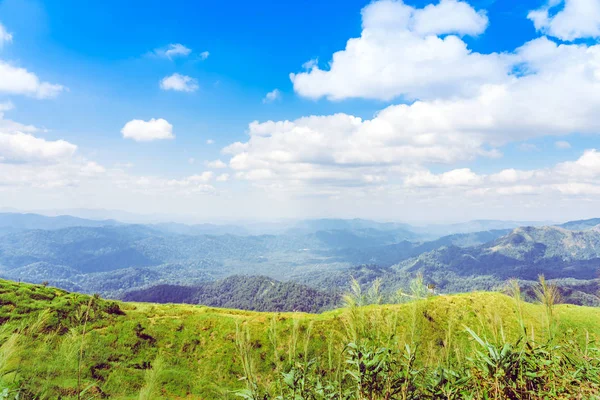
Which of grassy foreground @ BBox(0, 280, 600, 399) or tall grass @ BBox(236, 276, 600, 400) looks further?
grassy foreground @ BBox(0, 280, 600, 399)

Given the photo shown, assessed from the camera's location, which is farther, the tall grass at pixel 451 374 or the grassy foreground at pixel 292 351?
the grassy foreground at pixel 292 351

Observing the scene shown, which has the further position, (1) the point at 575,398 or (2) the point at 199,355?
(2) the point at 199,355

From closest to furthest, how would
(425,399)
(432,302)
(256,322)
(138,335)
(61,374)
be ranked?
(425,399) < (61,374) < (138,335) < (256,322) < (432,302)

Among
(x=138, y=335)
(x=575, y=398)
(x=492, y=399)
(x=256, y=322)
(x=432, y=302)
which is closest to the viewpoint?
(x=575, y=398)

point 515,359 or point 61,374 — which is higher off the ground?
point 515,359

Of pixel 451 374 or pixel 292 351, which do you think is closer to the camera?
pixel 292 351

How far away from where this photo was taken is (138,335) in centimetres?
2370

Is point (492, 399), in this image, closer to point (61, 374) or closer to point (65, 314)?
point (61, 374)

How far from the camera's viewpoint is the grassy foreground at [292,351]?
4.36 m

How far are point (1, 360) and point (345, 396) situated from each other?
507 centimetres

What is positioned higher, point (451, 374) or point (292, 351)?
point (292, 351)

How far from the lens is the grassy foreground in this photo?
172 inches

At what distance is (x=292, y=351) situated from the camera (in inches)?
171

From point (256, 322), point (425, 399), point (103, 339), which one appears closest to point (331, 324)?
point (256, 322)
